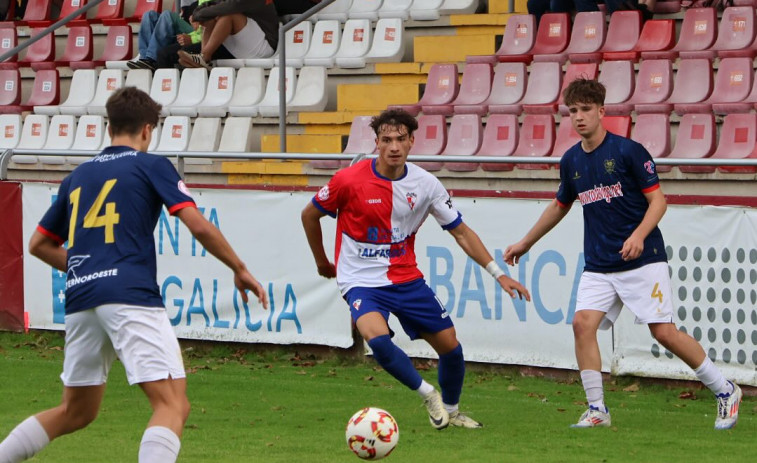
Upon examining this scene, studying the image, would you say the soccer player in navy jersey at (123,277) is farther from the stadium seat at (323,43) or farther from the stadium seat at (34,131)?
the stadium seat at (34,131)

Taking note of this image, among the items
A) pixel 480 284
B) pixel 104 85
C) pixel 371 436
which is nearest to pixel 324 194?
pixel 371 436

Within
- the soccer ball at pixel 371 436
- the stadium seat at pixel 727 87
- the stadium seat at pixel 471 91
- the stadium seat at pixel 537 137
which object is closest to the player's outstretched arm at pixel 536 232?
the soccer ball at pixel 371 436

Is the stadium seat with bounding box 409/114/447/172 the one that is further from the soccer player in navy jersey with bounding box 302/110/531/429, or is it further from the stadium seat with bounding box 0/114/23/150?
the stadium seat with bounding box 0/114/23/150

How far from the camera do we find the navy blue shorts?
28.0 feet

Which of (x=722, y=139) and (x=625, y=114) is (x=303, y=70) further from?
(x=722, y=139)

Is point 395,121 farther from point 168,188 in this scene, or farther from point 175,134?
point 175,134

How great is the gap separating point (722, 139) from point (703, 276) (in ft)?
9.70

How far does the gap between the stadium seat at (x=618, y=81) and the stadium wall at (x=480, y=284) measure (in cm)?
318

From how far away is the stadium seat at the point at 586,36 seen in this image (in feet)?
47.3

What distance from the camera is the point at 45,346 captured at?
13.1 metres

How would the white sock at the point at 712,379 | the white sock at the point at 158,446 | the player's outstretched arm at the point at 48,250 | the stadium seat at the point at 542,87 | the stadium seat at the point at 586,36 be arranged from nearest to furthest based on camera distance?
1. the white sock at the point at 158,446
2. the player's outstretched arm at the point at 48,250
3. the white sock at the point at 712,379
4. the stadium seat at the point at 542,87
5. the stadium seat at the point at 586,36

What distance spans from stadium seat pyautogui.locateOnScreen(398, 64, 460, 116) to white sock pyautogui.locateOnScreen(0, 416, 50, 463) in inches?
370

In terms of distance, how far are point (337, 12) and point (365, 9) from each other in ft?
A: 1.35

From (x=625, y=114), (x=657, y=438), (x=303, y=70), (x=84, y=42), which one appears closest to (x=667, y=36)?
(x=625, y=114)
